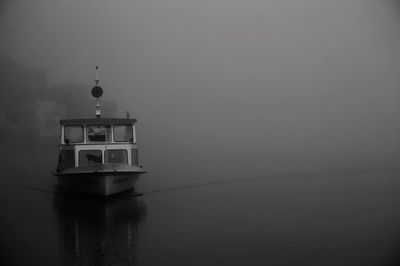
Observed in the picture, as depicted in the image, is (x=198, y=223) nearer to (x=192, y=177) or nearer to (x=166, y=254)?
(x=166, y=254)

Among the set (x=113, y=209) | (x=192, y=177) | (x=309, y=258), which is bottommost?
(x=309, y=258)

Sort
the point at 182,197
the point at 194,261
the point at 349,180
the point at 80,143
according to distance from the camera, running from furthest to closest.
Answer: the point at 349,180
the point at 182,197
the point at 80,143
the point at 194,261

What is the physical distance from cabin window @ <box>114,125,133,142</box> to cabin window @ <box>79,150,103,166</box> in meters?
1.84

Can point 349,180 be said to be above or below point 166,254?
above

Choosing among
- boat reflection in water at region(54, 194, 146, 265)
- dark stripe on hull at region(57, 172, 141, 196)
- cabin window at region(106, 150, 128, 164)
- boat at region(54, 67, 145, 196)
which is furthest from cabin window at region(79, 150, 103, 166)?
boat reflection in water at region(54, 194, 146, 265)

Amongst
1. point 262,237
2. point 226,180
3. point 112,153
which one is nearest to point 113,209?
point 112,153

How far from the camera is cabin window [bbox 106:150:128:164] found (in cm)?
2822

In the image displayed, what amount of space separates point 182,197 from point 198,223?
32.6 feet

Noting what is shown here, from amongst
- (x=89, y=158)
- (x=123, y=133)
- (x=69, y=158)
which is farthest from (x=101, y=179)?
(x=123, y=133)

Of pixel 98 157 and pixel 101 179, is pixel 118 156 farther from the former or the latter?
pixel 101 179

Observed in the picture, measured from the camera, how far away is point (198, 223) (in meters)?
21.1

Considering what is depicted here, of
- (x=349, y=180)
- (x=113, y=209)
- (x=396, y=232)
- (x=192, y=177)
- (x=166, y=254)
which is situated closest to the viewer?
(x=166, y=254)

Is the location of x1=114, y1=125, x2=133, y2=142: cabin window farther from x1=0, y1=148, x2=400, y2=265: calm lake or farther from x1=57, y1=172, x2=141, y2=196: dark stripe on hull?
x1=0, y1=148, x2=400, y2=265: calm lake

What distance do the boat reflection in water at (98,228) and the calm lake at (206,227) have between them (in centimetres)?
4
